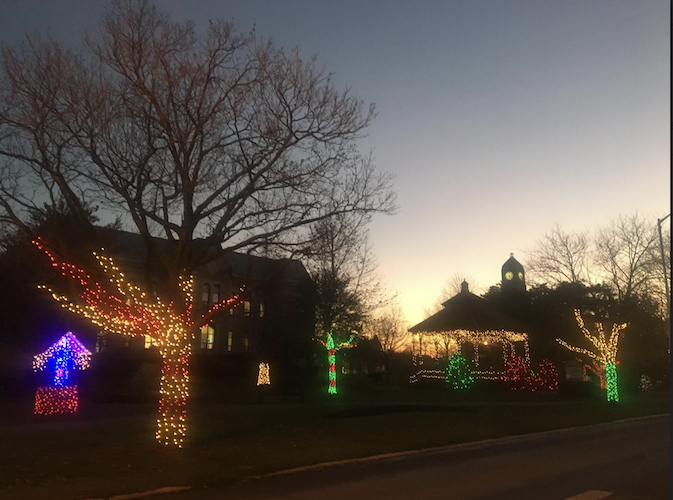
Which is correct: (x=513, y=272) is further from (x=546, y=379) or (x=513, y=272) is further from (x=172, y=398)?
(x=172, y=398)

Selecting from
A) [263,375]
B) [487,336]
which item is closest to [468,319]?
[487,336]

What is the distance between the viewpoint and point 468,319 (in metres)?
38.2

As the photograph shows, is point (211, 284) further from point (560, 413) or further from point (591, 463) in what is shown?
Answer: point (591, 463)

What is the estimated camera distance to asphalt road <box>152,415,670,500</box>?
8938 millimetres

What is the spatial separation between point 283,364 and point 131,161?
91.3 ft

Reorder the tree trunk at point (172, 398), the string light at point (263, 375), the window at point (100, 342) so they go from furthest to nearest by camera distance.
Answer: the window at point (100, 342)
the string light at point (263, 375)
the tree trunk at point (172, 398)

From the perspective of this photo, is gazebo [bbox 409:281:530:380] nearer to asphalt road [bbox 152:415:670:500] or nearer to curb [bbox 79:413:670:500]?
curb [bbox 79:413:670:500]

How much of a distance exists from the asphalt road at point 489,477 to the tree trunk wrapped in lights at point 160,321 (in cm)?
324

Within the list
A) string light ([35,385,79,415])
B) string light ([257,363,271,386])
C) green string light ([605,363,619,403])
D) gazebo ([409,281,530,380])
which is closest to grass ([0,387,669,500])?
string light ([35,385,79,415])

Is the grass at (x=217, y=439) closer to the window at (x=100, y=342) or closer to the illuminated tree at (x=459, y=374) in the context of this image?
the illuminated tree at (x=459, y=374)

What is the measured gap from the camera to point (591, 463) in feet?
39.4

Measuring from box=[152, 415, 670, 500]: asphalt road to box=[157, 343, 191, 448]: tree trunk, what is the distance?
10.2 ft

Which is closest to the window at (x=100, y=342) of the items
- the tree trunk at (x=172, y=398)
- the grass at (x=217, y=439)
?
the grass at (x=217, y=439)

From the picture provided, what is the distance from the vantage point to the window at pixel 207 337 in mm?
50219
